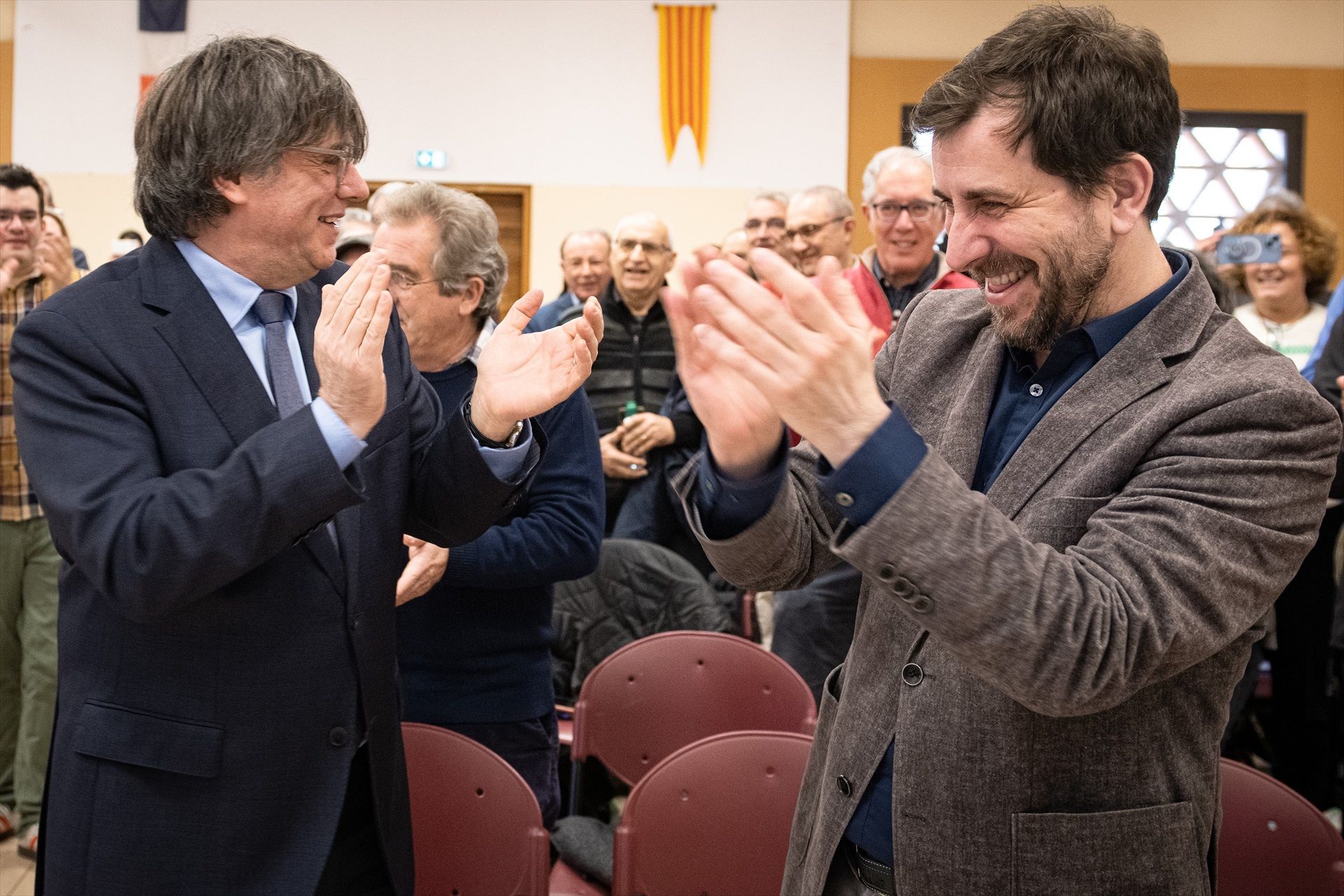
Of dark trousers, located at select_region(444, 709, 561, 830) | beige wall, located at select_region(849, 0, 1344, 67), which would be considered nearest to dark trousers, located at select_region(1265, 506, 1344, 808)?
dark trousers, located at select_region(444, 709, 561, 830)

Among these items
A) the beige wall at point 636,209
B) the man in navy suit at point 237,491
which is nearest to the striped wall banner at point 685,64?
the beige wall at point 636,209

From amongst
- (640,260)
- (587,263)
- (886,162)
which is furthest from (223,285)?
(587,263)

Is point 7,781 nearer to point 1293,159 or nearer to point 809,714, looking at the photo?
point 809,714

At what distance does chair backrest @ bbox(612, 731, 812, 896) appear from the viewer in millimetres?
1960

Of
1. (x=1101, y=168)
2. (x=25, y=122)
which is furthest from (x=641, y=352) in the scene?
(x=25, y=122)

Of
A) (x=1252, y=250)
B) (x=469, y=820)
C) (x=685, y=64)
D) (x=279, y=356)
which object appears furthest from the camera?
(x=685, y=64)

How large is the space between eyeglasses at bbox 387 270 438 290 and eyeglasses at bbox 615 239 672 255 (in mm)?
2652

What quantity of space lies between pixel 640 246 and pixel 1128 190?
3.73m

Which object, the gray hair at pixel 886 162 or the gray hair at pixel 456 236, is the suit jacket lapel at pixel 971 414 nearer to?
the gray hair at pixel 456 236

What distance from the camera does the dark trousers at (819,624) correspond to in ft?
9.72

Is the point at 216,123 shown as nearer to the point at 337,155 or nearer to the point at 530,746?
the point at 337,155

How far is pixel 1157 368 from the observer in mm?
1163

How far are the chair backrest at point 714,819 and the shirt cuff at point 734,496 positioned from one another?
89 cm

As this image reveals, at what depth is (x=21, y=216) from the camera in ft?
11.6
